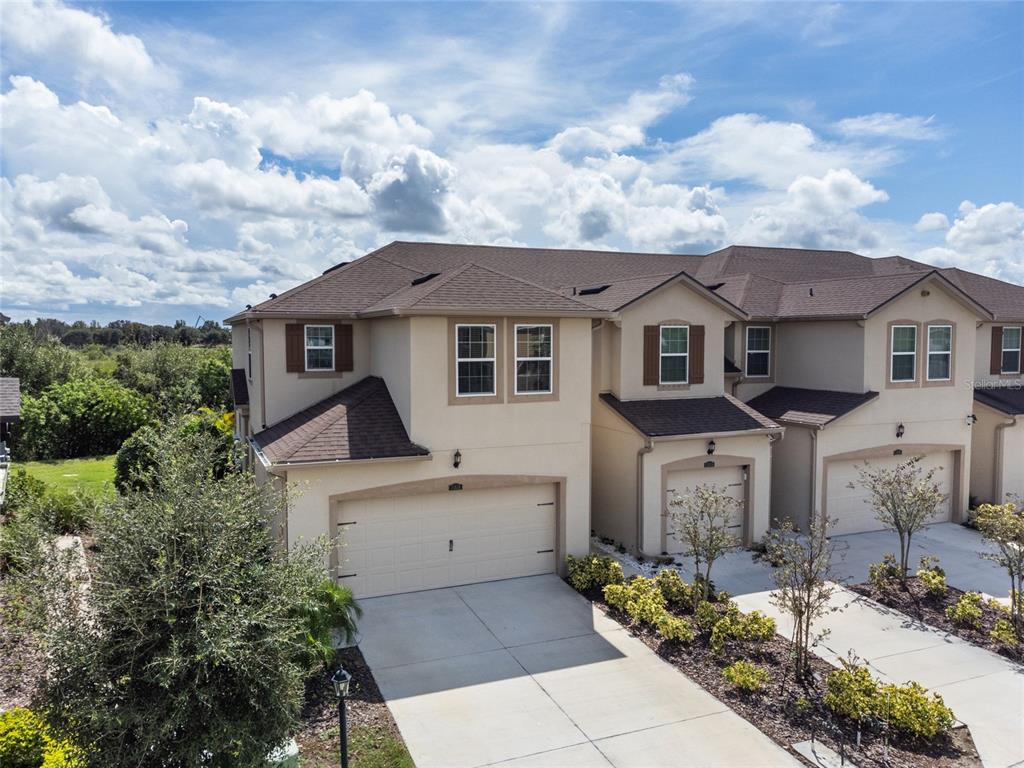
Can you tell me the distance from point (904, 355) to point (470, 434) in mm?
11469

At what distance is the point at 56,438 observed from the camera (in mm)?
29078

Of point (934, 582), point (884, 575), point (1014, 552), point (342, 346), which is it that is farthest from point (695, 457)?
point (342, 346)

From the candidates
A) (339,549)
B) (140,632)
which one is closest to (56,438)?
(339,549)

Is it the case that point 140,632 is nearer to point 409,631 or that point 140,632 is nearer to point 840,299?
point 409,631

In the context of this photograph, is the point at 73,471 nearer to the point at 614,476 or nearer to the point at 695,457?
the point at 614,476

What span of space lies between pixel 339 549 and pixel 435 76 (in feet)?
31.4

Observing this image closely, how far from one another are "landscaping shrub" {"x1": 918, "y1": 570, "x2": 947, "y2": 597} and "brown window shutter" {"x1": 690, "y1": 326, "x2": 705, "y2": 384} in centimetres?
589

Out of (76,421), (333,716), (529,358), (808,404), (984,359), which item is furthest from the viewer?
(76,421)

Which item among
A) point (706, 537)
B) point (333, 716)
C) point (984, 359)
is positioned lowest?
point (333, 716)

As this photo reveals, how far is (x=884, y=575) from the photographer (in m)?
13.2

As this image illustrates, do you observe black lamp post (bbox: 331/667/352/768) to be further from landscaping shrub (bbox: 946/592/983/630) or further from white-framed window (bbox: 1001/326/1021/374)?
white-framed window (bbox: 1001/326/1021/374)

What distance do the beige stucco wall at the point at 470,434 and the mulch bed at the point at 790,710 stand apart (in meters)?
3.48

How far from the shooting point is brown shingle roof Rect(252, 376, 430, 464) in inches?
464

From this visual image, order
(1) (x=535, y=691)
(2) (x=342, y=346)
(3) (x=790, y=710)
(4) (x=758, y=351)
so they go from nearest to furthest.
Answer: (3) (x=790, y=710) → (1) (x=535, y=691) → (2) (x=342, y=346) → (4) (x=758, y=351)
